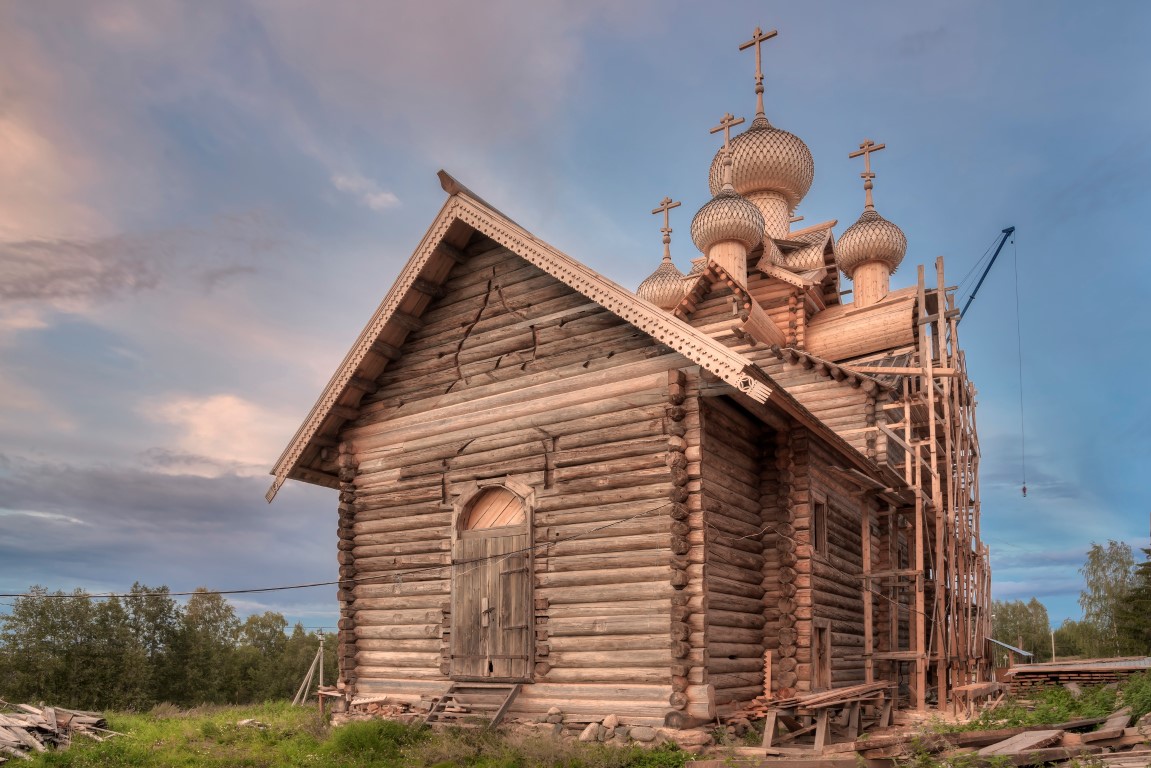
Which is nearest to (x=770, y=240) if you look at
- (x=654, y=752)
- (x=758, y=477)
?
(x=758, y=477)

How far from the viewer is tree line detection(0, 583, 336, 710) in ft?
127

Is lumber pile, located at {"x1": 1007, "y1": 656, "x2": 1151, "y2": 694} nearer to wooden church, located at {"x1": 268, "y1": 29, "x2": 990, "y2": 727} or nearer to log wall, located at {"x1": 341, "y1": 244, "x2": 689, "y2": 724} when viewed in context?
wooden church, located at {"x1": 268, "y1": 29, "x2": 990, "y2": 727}

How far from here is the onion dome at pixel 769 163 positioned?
34250 mm

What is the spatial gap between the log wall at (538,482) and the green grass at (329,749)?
42.0 inches

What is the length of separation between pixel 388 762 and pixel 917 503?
1258 cm

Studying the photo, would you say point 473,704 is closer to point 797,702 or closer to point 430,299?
point 797,702

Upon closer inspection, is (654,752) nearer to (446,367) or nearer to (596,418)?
(596,418)

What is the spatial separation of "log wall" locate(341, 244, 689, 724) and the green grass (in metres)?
1.07

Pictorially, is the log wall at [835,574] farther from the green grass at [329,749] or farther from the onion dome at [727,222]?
the onion dome at [727,222]

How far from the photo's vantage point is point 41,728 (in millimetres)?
17734

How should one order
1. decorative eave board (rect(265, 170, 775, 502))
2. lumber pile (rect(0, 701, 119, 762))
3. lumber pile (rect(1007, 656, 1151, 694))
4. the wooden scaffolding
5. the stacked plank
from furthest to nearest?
1. lumber pile (rect(1007, 656, 1151, 694))
2. the wooden scaffolding
3. lumber pile (rect(0, 701, 119, 762))
4. the stacked plank
5. decorative eave board (rect(265, 170, 775, 502))

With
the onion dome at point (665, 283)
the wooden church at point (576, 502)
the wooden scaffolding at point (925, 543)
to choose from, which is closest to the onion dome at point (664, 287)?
the onion dome at point (665, 283)

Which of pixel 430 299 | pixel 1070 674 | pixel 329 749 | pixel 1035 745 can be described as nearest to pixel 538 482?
pixel 430 299

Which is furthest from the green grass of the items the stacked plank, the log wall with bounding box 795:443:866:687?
the log wall with bounding box 795:443:866:687
